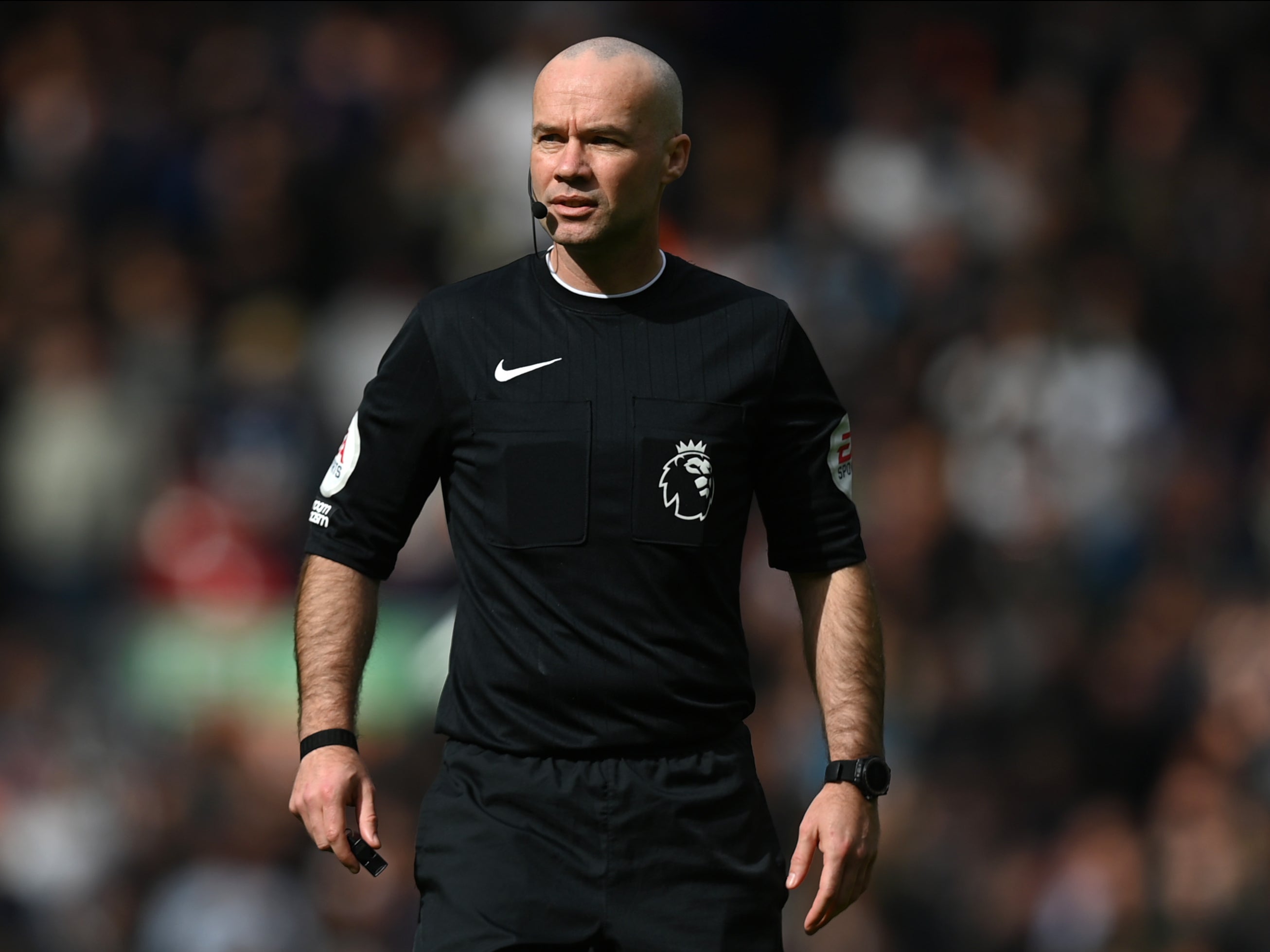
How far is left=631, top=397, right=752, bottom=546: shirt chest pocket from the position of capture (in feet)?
12.3

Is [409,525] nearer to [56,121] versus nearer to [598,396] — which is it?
[598,396]

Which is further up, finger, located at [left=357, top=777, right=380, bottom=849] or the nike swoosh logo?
the nike swoosh logo

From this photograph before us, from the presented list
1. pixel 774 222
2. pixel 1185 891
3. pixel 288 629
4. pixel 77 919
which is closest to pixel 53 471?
pixel 288 629

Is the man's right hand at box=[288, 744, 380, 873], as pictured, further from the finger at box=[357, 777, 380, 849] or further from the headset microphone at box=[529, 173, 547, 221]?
the headset microphone at box=[529, 173, 547, 221]

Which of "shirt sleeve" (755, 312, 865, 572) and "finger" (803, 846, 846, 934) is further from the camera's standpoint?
"shirt sleeve" (755, 312, 865, 572)

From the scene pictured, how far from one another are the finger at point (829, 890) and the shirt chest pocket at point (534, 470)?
29.8 inches

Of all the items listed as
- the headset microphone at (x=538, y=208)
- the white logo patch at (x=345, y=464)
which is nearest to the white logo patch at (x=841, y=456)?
the headset microphone at (x=538, y=208)

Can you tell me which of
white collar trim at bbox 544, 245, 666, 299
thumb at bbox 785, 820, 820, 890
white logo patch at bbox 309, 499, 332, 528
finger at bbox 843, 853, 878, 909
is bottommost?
finger at bbox 843, 853, 878, 909

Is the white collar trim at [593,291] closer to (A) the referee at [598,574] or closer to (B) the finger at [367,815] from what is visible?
(A) the referee at [598,574]

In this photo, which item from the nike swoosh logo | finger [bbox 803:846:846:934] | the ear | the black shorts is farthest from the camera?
the ear

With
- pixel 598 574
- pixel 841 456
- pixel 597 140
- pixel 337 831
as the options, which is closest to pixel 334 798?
pixel 337 831

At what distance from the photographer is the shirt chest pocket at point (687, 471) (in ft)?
12.3

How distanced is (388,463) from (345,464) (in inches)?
4.2

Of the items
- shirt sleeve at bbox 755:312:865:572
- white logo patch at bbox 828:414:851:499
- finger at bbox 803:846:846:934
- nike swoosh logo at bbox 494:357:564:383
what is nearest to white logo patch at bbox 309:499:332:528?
nike swoosh logo at bbox 494:357:564:383
